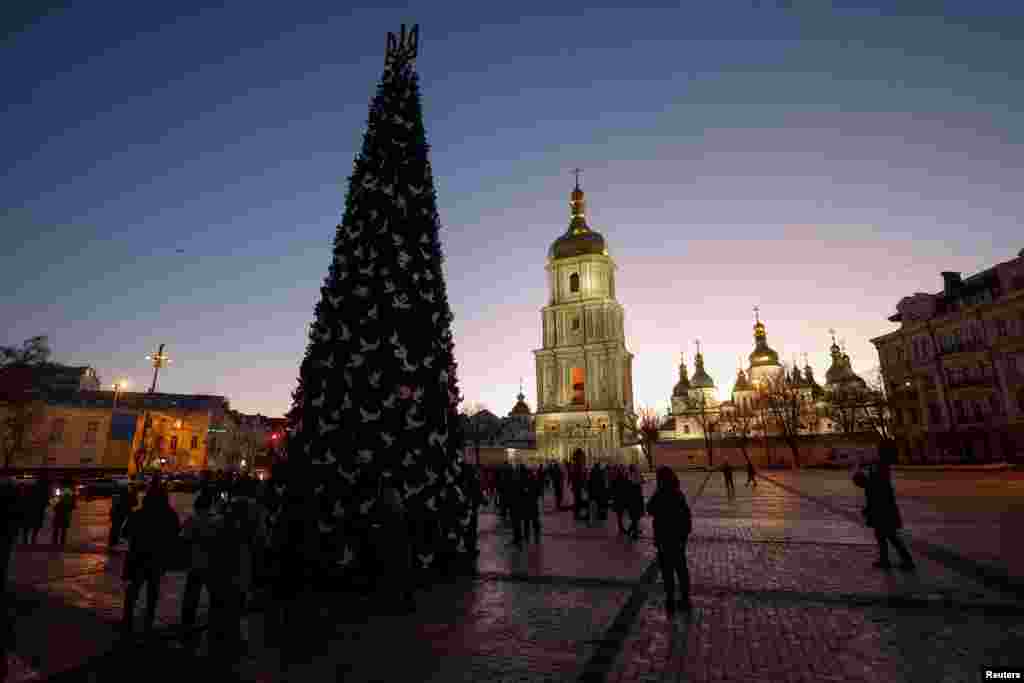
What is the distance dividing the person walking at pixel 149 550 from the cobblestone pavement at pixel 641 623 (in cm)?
60

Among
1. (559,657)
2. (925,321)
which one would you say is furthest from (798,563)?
(925,321)

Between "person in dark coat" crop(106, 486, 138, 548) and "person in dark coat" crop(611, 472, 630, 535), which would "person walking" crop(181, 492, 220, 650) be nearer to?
"person in dark coat" crop(106, 486, 138, 548)

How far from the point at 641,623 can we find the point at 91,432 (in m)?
68.2

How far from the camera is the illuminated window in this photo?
7331 cm

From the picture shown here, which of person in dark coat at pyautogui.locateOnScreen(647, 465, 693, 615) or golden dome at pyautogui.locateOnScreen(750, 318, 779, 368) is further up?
golden dome at pyautogui.locateOnScreen(750, 318, 779, 368)

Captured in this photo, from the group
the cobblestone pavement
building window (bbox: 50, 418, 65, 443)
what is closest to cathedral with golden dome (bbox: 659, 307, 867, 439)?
the cobblestone pavement

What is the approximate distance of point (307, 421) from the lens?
9.71 metres

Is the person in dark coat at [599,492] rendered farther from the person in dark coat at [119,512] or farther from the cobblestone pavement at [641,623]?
the person in dark coat at [119,512]

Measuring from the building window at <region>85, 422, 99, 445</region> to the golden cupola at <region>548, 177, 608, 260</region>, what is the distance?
59.8 meters

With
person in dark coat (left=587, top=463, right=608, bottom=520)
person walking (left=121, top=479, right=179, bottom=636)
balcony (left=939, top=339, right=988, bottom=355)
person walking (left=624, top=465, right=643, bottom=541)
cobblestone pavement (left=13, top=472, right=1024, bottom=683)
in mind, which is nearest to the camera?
cobblestone pavement (left=13, top=472, right=1024, bottom=683)

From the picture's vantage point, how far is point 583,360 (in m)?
73.5

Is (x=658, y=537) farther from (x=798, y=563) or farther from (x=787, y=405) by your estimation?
(x=787, y=405)

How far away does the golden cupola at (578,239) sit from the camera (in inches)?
3024

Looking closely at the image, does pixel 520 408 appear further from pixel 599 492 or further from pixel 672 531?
pixel 672 531
